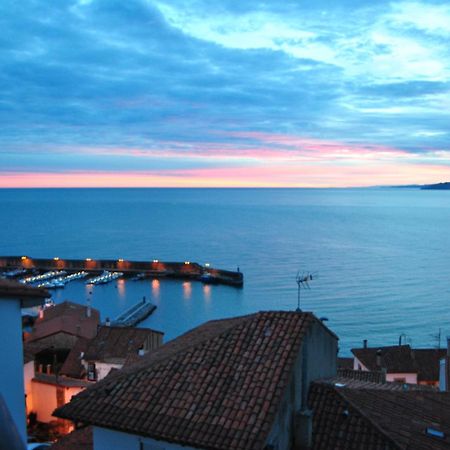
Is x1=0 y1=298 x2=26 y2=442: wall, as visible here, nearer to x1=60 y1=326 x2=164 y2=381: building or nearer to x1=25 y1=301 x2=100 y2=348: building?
x1=60 y1=326 x2=164 y2=381: building

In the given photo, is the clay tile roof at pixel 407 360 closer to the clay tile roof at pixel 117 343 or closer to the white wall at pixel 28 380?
the clay tile roof at pixel 117 343

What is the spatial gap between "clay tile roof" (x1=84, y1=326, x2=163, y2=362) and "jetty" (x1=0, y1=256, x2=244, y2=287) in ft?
173

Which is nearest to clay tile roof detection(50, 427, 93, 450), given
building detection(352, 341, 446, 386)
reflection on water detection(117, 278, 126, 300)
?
building detection(352, 341, 446, 386)

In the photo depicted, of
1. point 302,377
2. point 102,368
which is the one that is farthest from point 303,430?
point 102,368

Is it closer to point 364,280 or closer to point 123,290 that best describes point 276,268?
point 364,280

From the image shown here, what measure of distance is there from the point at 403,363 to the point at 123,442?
89.4 feet

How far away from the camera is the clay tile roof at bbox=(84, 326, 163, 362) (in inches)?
1240

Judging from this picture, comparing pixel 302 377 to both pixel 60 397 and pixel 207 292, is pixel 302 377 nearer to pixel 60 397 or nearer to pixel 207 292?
pixel 60 397

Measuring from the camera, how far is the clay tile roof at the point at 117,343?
3148cm

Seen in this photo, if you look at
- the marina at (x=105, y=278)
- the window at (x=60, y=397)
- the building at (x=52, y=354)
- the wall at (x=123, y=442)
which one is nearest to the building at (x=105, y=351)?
the building at (x=52, y=354)

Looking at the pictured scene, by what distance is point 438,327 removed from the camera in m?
56.9

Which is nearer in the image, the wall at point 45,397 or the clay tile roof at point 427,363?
the wall at point 45,397

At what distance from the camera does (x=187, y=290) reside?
83188 millimetres

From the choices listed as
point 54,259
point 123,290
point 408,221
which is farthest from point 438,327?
point 408,221
